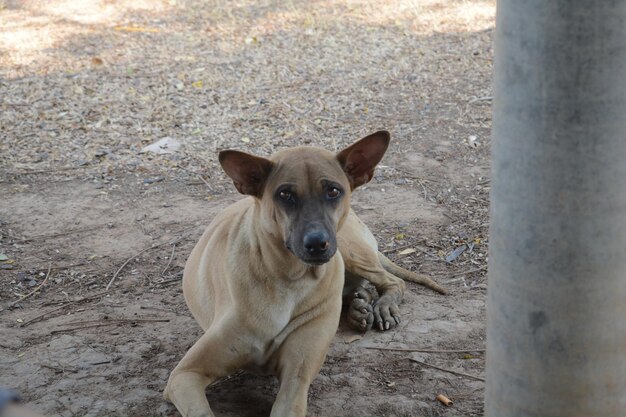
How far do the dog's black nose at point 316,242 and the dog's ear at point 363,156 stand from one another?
504mm

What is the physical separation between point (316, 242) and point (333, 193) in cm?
31

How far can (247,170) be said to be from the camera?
433 centimetres

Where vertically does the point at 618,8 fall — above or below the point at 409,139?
above

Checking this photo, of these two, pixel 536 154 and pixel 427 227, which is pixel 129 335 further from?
pixel 536 154

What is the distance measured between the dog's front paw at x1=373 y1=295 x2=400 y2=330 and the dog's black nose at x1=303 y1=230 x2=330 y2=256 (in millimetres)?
1312

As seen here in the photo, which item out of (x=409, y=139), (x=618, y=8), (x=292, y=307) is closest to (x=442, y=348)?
(x=292, y=307)

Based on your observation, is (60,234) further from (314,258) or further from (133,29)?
(133,29)

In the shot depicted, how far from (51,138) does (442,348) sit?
15.6ft

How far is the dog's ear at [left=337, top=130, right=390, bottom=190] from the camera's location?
438cm

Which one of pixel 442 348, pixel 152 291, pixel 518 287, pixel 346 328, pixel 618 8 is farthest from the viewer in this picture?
pixel 152 291

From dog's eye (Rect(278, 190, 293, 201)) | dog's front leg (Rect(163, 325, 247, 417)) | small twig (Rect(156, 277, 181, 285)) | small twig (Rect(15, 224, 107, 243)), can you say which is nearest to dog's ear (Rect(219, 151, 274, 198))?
dog's eye (Rect(278, 190, 293, 201))

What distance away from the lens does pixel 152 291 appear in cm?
580

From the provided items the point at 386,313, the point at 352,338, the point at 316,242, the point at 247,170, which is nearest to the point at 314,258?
the point at 316,242

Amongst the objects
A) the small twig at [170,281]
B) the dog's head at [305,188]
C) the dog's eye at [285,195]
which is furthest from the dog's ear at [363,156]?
the small twig at [170,281]
